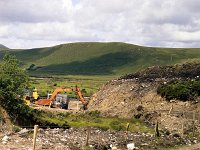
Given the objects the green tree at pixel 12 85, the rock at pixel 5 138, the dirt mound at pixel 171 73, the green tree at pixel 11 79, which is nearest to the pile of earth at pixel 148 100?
the dirt mound at pixel 171 73

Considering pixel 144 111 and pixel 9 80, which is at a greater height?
pixel 9 80

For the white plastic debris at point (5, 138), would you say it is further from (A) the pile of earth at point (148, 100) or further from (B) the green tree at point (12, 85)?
(A) the pile of earth at point (148, 100)

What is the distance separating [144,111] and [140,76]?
18.3 metres

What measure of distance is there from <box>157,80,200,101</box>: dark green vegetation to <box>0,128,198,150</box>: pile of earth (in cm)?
1570

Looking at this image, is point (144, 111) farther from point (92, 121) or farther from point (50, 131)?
point (50, 131)

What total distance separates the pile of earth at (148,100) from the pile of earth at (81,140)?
614cm

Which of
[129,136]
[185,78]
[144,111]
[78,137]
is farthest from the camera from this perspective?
[185,78]

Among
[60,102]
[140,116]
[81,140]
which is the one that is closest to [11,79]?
[81,140]

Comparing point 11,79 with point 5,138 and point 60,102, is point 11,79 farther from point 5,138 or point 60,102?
point 60,102

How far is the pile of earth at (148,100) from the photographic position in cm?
4556

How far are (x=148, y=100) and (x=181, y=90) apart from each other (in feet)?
16.0

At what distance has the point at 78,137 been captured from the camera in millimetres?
30359

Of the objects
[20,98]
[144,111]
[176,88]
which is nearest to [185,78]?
[176,88]

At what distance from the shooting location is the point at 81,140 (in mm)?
29375
